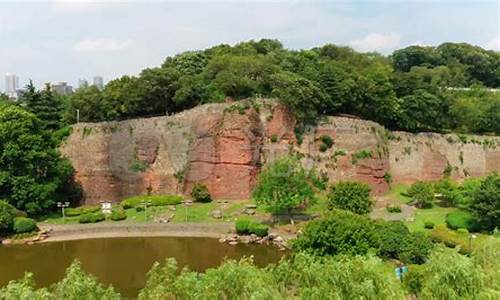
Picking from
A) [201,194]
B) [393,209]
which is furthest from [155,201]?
[393,209]

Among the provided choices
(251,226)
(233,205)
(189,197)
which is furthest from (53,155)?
(251,226)

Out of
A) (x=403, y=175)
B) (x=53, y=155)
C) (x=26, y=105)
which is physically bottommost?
(x=403, y=175)

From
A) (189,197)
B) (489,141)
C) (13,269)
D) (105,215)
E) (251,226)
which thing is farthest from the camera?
(489,141)

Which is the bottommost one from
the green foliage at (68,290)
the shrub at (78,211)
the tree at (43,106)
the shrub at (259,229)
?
the shrub at (259,229)

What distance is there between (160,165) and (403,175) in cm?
2036

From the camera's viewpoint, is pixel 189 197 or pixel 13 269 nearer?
pixel 13 269

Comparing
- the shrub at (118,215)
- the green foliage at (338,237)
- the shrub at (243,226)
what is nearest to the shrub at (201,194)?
the shrub at (118,215)

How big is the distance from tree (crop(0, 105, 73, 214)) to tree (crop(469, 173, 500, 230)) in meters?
29.3

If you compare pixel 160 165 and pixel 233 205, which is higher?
pixel 160 165

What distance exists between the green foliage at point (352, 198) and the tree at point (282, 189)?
2.22 m

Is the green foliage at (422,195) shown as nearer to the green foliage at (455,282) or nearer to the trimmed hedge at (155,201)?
the trimmed hedge at (155,201)

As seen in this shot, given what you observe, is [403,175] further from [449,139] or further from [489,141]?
[489,141]

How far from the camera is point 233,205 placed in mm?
40250

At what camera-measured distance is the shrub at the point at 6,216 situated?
3522cm
